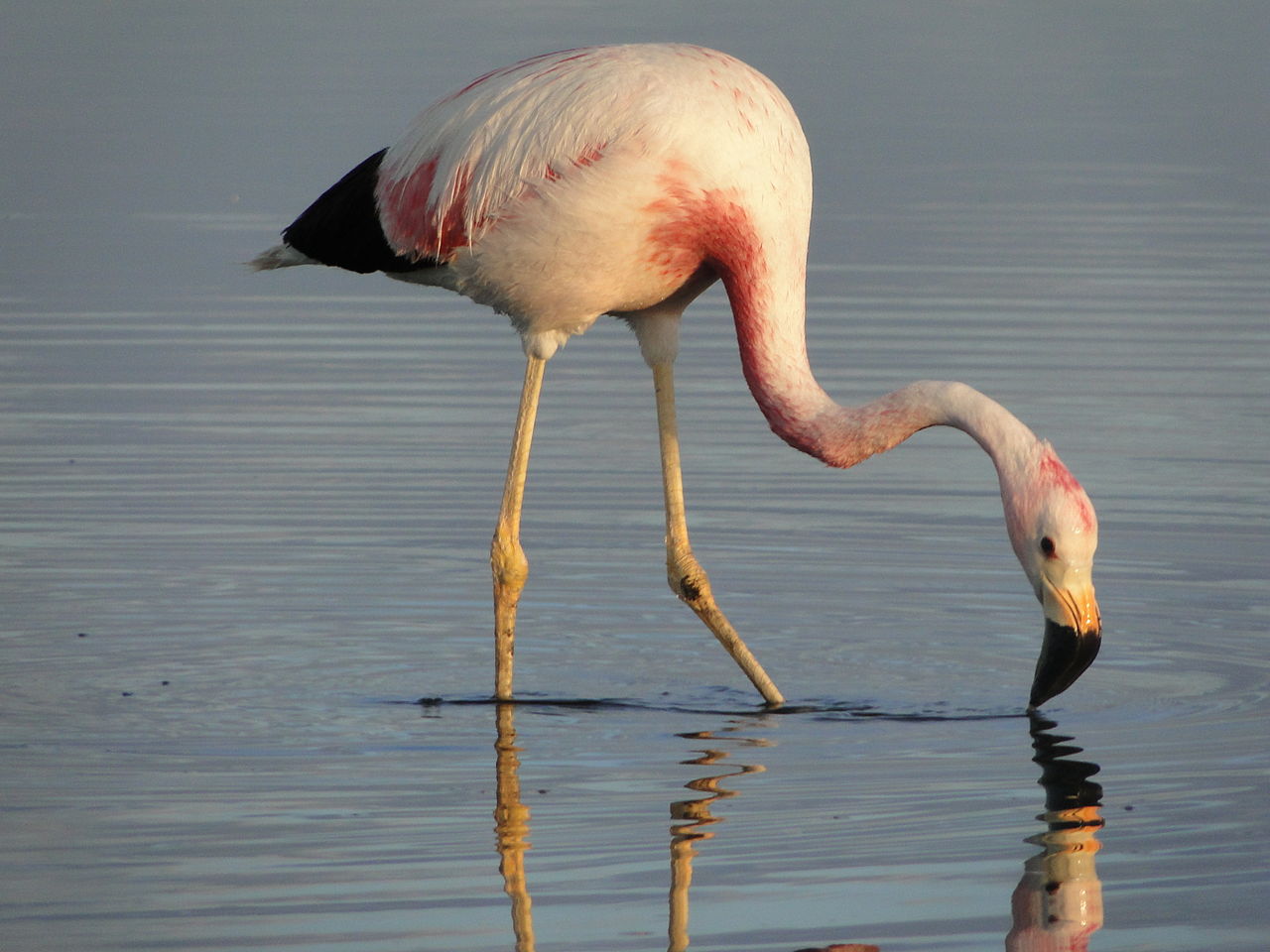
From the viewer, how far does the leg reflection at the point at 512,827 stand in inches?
229

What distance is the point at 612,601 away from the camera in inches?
367

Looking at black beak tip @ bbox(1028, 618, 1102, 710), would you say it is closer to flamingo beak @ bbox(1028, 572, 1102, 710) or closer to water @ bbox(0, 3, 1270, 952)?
flamingo beak @ bbox(1028, 572, 1102, 710)

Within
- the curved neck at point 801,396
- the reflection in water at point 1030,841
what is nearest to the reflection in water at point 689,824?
the reflection in water at point 1030,841

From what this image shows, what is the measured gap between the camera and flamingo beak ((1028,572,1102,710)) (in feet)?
23.9

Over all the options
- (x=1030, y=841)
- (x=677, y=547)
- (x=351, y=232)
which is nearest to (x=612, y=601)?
(x=677, y=547)

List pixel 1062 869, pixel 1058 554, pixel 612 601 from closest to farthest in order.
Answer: pixel 1062 869 < pixel 1058 554 < pixel 612 601

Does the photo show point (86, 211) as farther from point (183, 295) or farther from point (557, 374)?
point (557, 374)

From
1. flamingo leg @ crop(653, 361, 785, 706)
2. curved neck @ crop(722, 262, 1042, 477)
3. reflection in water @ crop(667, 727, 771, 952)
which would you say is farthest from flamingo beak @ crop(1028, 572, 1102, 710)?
flamingo leg @ crop(653, 361, 785, 706)

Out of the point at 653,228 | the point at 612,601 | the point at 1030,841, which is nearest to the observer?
the point at 1030,841

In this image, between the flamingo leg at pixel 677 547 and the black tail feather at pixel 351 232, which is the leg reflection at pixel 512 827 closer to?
the flamingo leg at pixel 677 547

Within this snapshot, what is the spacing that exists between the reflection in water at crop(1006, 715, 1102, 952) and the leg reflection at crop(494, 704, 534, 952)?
113 centimetres

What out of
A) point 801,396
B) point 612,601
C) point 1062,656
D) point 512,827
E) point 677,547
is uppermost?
point 801,396

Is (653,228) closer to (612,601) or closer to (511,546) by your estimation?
(511,546)

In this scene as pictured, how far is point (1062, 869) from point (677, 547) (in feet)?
9.55
